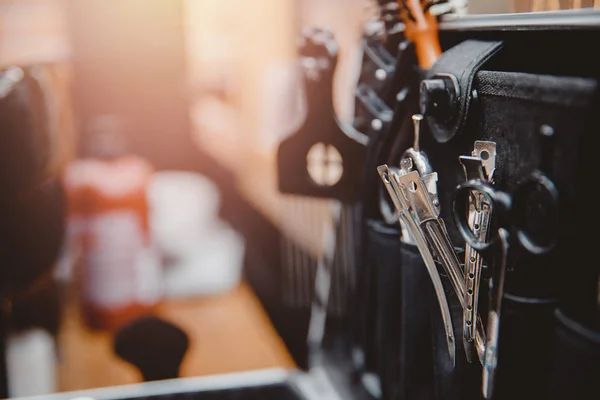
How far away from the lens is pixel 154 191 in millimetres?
2135

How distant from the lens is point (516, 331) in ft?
1.77

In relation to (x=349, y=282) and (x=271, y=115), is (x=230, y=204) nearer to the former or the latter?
(x=271, y=115)

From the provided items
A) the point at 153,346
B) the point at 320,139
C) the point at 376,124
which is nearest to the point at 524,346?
the point at 376,124

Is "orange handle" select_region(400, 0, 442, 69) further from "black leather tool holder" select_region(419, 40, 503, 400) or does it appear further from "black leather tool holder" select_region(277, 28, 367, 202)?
"black leather tool holder" select_region(277, 28, 367, 202)

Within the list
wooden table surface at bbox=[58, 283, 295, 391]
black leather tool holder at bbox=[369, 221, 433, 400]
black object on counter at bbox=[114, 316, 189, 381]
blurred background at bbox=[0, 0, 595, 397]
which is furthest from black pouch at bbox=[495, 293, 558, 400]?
wooden table surface at bbox=[58, 283, 295, 391]

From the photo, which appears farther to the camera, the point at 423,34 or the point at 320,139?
the point at 320,139

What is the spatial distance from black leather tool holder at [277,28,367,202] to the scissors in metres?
0.38

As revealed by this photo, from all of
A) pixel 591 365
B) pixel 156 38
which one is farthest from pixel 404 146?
pixel 156 38

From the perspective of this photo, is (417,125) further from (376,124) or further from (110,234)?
(110,234)

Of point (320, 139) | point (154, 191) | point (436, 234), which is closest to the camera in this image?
point (436, 234)

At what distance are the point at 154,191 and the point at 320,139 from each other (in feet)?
4.32

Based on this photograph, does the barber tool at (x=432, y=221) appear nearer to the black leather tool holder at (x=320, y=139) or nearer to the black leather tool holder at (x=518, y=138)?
the black leather tool holder at (x=518, y=138)

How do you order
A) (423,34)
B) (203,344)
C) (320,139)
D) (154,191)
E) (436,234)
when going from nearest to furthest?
(436,234)
(423,34)
(320,139)
(203,344)
(154,191)

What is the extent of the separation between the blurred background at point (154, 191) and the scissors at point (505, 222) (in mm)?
577
